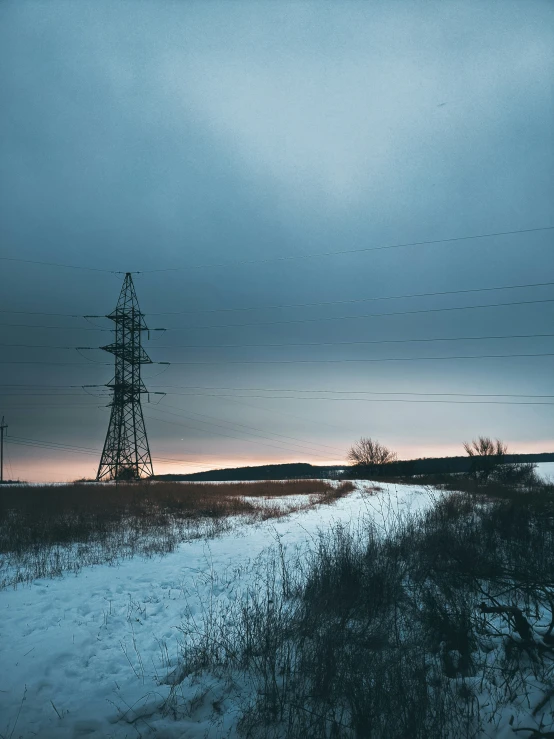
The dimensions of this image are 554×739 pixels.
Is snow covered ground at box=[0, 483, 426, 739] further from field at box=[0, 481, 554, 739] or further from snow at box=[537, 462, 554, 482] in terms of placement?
snow at box=[537, 462, 554, 482]

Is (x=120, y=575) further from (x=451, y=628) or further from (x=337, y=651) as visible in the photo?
(x=451, y=628)

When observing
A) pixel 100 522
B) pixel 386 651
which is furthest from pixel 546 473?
pixel 386 651

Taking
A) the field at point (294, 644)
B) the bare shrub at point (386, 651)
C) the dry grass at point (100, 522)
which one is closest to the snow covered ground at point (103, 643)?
the field at point (294, 644)

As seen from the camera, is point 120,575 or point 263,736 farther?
point 120,575

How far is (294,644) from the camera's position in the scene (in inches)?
213

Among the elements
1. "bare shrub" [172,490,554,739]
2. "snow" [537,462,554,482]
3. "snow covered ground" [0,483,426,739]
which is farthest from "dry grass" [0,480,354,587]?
"snow" [537,462,554,482]

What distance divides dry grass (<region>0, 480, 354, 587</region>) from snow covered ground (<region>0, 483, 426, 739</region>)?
1.29 metres

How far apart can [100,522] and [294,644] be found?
39.4ft

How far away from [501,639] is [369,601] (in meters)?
1.77

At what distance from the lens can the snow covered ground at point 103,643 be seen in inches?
170

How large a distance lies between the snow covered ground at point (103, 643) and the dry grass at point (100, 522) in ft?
4.25

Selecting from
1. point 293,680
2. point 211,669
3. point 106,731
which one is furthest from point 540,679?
point 106,731

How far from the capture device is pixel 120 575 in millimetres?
9336

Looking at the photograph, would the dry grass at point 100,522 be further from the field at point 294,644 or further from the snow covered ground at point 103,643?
the snow covered ground at point 103,643
